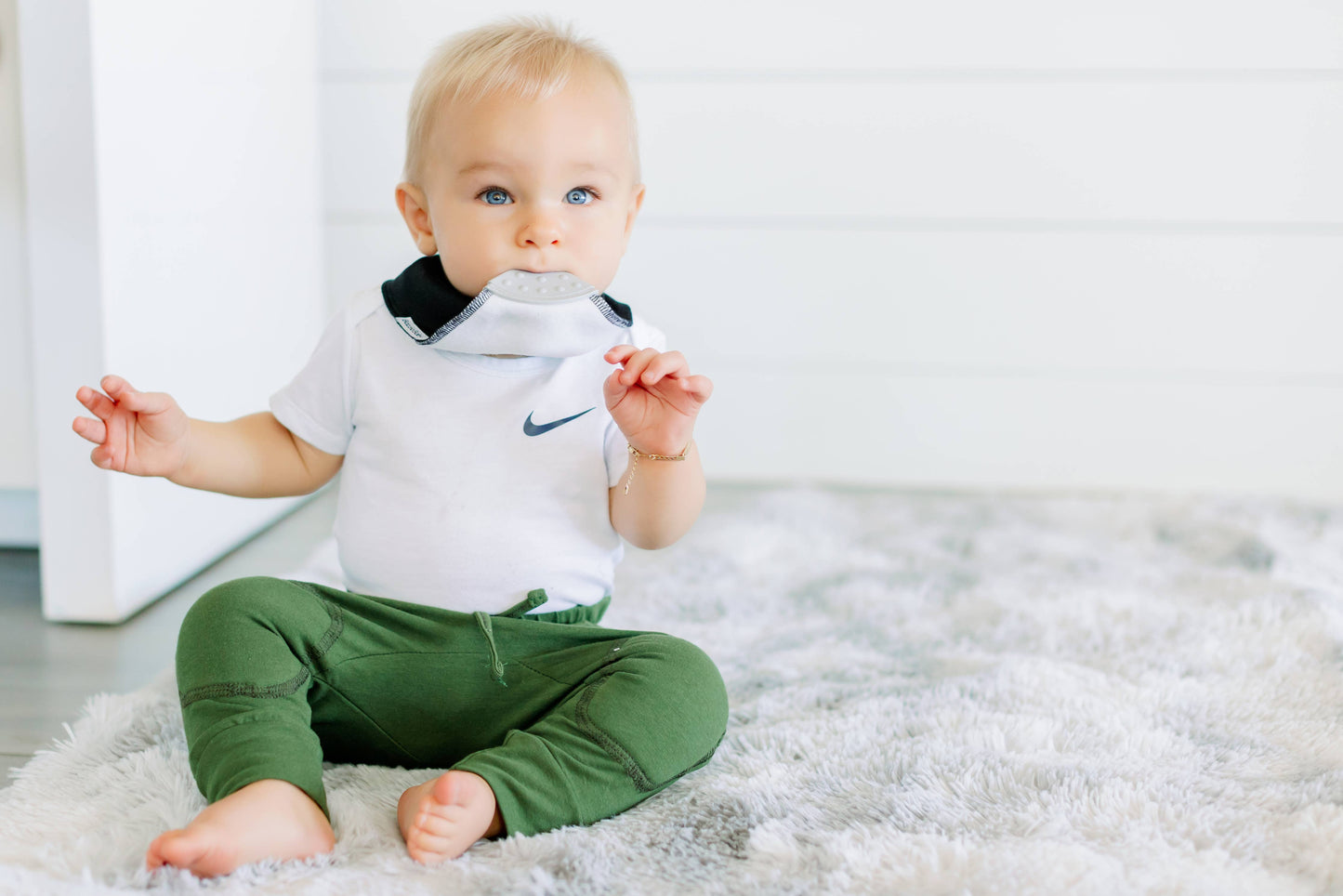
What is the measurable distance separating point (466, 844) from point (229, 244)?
0.89 m

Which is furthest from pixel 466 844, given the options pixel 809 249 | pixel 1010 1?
pixel 1010 1

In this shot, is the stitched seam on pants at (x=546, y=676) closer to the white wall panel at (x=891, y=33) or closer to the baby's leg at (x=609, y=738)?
the baby's leg at (x=609, y=738)

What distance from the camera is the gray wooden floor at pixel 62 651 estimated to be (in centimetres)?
89

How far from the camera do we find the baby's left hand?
0.73m

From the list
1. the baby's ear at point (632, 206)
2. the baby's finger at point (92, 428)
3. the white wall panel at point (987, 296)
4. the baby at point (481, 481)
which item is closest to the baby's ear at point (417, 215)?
the baby at point (481, 481)

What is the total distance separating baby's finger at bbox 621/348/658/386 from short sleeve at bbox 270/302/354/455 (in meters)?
0.24

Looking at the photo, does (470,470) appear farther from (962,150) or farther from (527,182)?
(962,150)

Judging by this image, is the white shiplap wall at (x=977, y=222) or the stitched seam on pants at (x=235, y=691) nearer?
the stitched seam on pants at (x=235, y=691)

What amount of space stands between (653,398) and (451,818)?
289 millimetres

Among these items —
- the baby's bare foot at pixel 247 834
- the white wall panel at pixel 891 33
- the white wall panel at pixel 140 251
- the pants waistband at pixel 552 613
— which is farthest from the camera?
the white wall panel at pixel 891 33

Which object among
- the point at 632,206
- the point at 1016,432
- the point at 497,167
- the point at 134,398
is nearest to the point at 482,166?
the point at 497,167

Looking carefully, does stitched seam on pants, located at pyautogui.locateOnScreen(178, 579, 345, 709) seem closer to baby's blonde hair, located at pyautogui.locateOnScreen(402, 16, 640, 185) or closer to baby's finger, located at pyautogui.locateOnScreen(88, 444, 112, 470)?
baby's finger, located at pyautogui.locateOnScreen(88, 444, 112, 470)

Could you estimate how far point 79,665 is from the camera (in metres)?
1.00

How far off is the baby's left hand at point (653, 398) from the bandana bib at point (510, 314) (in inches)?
1.8
